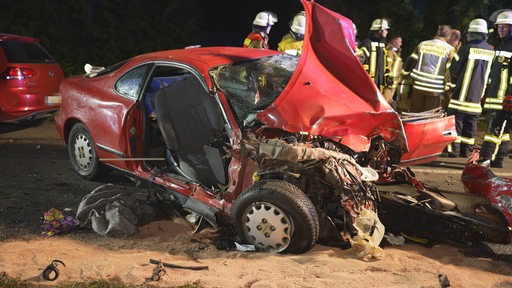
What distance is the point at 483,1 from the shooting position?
50.4 feet

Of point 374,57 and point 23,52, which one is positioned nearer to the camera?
point 23,52

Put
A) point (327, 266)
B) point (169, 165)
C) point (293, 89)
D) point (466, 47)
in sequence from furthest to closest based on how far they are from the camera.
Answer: point (466, 47)
point (169, 165)
point (293, 89)
point (327, 266)

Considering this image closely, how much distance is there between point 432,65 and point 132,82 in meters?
5.28

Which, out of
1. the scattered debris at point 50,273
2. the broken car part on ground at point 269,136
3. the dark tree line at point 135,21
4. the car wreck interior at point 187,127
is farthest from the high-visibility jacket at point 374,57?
the scattered debris at point 50,273

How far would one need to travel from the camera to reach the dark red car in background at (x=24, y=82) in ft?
27.8

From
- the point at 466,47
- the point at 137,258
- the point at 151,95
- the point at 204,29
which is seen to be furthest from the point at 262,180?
the point at 204,29

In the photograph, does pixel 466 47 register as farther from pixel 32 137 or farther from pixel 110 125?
pixel 32 137

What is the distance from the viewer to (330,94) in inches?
173

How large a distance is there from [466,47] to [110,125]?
5384mm

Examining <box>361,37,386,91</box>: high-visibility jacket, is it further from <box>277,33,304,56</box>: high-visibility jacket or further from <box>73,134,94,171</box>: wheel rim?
<box>73,134,94,171</box>: wheel rim

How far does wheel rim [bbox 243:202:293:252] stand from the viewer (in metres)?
4.06

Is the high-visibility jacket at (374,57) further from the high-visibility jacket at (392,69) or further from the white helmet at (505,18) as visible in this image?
the white helmet at (505,18)

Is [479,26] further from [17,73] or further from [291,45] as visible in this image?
[17,73]

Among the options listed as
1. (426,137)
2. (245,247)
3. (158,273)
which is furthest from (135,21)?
(158,273)
